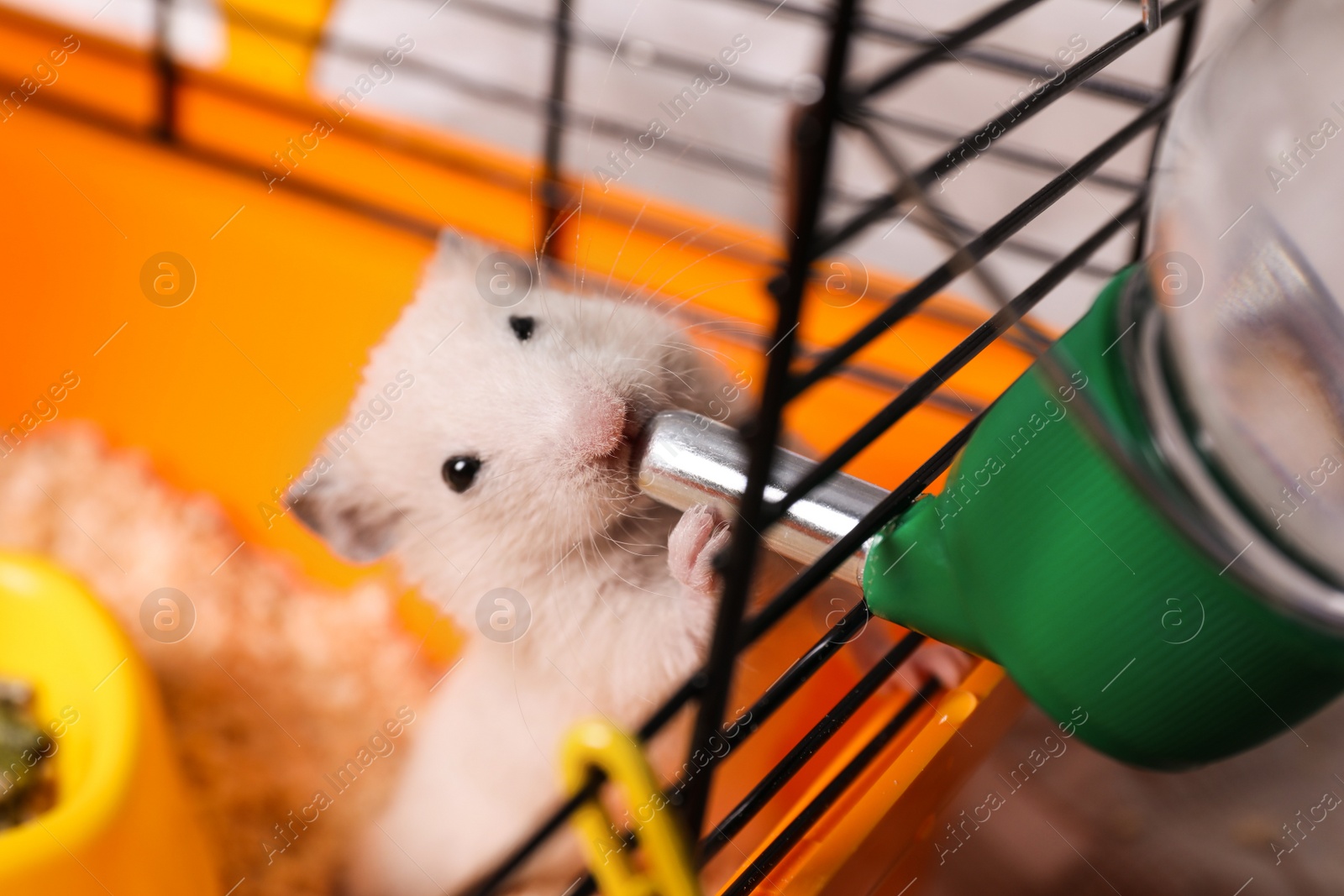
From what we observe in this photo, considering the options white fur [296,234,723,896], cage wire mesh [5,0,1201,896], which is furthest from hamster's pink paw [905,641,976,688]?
white fur [296,234,723,896]

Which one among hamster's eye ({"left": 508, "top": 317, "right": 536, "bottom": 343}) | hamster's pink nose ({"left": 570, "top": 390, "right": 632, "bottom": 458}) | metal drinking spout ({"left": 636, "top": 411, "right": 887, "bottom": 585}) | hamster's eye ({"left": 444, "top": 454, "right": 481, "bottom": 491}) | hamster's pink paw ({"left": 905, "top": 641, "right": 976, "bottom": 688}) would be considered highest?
hamster's eye ({"left": 508, "top": 317, "right": 536, "bottom": 343})

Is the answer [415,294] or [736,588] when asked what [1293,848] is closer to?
[736,588]

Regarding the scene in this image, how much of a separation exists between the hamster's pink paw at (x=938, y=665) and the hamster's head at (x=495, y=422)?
242 mm

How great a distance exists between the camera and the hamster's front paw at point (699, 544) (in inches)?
26.8

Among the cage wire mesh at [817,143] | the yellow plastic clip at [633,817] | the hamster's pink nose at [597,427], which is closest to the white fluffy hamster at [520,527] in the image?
the hamster's pink nose at [597,427]

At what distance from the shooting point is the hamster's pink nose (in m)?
0.69

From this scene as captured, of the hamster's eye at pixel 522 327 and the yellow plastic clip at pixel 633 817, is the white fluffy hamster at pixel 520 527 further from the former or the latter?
the yellow plastic clip at pixel 633 817

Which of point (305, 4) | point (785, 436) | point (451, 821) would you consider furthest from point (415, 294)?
point (305, 4)

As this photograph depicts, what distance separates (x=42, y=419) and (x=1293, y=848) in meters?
1.51

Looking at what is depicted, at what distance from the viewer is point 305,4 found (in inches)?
60.6

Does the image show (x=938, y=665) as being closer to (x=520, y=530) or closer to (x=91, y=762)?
(x=520, y=530)

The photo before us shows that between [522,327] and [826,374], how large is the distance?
43 centimetres

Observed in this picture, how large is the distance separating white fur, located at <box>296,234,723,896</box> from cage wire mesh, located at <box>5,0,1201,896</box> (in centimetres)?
15

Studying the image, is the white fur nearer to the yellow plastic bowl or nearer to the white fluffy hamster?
the white fluffy hamster
